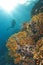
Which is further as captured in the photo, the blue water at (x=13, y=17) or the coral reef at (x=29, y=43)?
the blue water at (x=13, y=17)

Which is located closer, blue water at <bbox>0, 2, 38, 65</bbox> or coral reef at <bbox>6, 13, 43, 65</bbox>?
coral reef at <bbox>6, 13, 43, 65</bbox>

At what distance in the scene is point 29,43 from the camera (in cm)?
940

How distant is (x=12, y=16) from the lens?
31.7 meters

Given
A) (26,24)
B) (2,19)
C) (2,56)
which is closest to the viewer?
(26,24)

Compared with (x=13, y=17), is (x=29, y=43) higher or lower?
lower

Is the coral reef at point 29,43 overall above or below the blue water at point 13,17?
below

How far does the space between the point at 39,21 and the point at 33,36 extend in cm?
82

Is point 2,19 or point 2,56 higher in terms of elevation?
point 2,19

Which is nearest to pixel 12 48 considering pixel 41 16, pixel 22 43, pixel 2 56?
pixel 22 43

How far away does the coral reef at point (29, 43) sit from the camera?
8875 mm

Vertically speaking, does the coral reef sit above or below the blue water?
below

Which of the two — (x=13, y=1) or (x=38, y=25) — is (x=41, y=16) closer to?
(x=38, y=25)

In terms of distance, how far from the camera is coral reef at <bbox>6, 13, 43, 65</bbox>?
8875 millimetres

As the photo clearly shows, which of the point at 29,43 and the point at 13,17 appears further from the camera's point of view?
the point at 13,17
